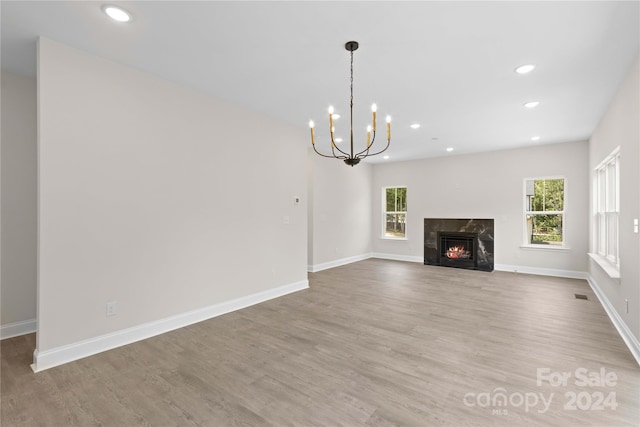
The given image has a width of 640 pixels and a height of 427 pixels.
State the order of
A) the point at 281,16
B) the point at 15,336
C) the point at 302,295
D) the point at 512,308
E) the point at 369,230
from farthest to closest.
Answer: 1. the point at 369,230
2. the point at 302,295
3. the point at 512,308
4. the point at 15,336
5. the point at 281,16

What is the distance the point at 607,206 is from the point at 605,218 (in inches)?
11.2

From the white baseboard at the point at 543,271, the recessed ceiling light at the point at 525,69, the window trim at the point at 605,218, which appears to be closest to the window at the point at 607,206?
the window trim at the point at 605,218

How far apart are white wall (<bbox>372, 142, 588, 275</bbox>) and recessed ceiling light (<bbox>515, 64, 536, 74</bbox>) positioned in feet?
13.5

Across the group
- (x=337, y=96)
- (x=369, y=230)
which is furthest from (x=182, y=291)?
(x=369, y=230)

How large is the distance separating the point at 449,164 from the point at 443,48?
17.2 feet

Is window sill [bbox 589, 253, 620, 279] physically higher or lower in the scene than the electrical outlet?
higher

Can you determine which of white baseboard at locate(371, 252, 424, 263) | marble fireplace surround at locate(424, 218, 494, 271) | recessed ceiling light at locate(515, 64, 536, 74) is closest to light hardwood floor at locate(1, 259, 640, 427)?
recessed ceiling light at locate(515, 64, 536, 74)

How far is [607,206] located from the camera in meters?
4.21

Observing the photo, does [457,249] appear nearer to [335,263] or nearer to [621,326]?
[335,263]

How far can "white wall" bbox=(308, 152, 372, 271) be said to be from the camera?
21.7ft

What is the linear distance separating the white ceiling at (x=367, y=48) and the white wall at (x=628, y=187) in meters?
0.24

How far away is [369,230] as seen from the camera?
8547mm

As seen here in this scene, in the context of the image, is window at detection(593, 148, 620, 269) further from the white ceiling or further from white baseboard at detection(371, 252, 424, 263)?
white baseboard at detection(371, 252, 424, 263)

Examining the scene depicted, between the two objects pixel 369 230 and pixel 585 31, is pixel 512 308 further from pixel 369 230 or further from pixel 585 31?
pixel 369 230
